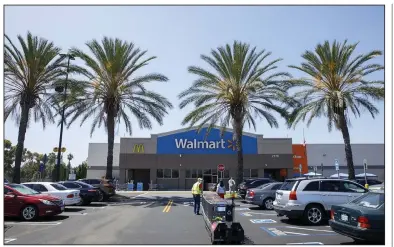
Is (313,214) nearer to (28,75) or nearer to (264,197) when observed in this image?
(264,197)

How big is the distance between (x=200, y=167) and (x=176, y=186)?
390 centimetres

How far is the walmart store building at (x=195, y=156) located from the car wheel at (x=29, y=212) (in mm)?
31328

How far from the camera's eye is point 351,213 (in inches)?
321

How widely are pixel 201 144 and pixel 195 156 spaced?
5.72 ft

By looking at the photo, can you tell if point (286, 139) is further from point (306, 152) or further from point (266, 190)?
point (266, 190)

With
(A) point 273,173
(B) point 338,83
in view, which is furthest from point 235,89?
(A) point 273,173

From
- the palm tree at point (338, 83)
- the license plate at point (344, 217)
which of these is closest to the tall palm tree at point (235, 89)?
the palm tree at point (338, 83)

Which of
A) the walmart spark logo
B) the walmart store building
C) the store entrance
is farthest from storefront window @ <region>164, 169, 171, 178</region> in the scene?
the store entrance

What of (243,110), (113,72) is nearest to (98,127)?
(113,72)

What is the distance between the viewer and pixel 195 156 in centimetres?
4428

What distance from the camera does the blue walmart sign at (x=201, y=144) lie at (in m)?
44.6

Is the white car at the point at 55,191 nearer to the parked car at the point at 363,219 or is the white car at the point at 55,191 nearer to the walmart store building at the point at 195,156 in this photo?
the parked car at the point at 363,219

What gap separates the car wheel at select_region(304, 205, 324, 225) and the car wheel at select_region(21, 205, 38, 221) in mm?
9724

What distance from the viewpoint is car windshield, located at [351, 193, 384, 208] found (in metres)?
8.11
